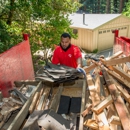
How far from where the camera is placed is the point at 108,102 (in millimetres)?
2785

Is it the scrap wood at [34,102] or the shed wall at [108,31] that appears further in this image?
the shed wall at [108,31]

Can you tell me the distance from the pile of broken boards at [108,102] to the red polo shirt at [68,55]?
49cm

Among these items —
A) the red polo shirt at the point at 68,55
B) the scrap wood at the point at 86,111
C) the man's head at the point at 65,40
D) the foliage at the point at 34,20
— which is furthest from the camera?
the foliage at the point at 34,20

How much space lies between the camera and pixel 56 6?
10062mm

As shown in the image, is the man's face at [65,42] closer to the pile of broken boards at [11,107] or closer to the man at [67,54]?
the man at [67,54]

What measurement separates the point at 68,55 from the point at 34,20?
19.2 ft

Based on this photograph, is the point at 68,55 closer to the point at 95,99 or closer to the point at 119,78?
the point at 119,78

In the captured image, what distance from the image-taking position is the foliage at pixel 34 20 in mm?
8156

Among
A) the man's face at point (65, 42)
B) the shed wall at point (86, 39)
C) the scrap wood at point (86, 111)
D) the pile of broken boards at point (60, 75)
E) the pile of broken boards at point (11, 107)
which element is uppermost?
the man's face at point (65, 42)

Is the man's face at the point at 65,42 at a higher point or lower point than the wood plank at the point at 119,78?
higher

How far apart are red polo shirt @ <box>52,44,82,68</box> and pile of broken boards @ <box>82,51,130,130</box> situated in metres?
0.49

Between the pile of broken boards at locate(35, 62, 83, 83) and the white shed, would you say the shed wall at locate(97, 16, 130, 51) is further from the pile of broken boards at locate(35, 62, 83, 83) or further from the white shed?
the pile of broken boards at locate(35, 62, 83, 83)

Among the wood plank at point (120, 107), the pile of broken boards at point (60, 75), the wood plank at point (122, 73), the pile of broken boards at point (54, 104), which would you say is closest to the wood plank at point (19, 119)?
the pile of broken boards at point (54, 104)

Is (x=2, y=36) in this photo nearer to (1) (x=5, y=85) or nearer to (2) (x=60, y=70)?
(1) (x=5, y=85)
